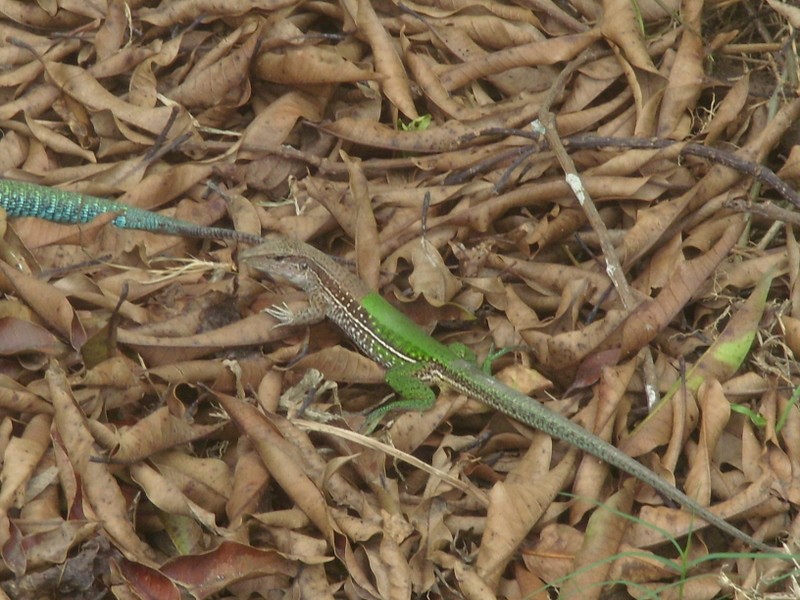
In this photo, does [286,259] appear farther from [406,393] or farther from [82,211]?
[82,211]

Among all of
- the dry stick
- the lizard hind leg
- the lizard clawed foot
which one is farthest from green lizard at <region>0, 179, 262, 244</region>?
the dry stick

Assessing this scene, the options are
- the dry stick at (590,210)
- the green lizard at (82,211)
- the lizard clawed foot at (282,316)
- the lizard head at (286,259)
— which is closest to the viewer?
the dry stick at (590,210)

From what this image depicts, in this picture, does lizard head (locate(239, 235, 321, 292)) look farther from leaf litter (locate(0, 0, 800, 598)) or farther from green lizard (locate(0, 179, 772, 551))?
leaf litter (locate(0, 0, 800, 598))

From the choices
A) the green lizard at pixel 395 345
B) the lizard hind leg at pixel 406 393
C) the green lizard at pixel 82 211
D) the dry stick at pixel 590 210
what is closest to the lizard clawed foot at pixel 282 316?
the green lizard at pixel 395 345

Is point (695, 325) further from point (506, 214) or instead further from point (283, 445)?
point (283, 445)

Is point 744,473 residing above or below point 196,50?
below

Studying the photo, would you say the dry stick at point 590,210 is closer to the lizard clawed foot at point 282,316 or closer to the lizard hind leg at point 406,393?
the lizard hind leg at point 406,393

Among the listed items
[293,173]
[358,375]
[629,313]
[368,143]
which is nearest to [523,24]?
[368,143]
